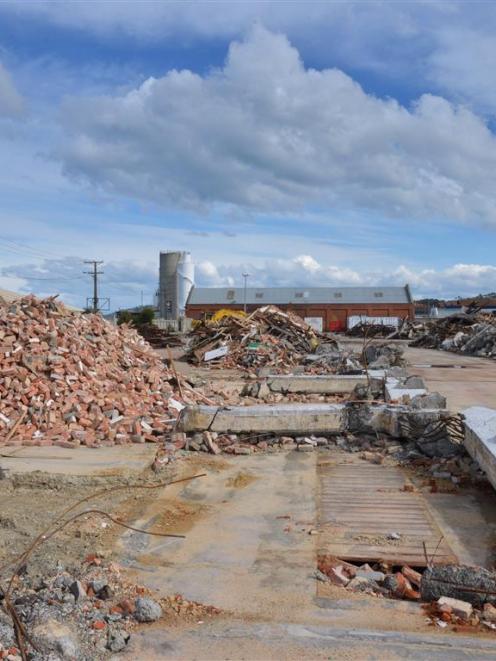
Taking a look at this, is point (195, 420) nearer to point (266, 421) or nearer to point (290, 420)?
point (266, 421)

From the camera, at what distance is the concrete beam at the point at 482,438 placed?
658 centimetres

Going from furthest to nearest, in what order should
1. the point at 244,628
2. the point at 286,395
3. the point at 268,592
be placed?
the point at 286,395 → the point at 268,592 → the point at 244,628

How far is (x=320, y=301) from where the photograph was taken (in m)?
69.1

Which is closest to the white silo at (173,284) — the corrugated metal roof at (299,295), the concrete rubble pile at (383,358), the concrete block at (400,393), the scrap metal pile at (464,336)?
the corrugated metal roof at (299,295)

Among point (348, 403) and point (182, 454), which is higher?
point (348, 403)

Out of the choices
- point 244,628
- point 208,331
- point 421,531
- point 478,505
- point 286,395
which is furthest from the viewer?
point 208,331

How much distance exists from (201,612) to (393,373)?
483 inches

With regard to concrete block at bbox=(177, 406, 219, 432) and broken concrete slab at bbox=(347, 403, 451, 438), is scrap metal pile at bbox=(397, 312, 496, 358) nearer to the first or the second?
broken concrete slab at bbox=(347, 403, 451, 438)

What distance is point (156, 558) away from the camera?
527cm

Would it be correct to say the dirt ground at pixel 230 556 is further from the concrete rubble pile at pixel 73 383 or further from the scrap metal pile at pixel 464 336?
the scrap metal pile at pixel 464 336

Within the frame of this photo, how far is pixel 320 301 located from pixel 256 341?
43860 millimetres

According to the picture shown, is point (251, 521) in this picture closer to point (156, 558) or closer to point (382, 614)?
point (156, 558)

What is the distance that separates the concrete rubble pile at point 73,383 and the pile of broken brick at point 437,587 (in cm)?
526

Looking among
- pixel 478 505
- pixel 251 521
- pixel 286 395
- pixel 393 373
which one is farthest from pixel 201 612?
pixel 393 373
